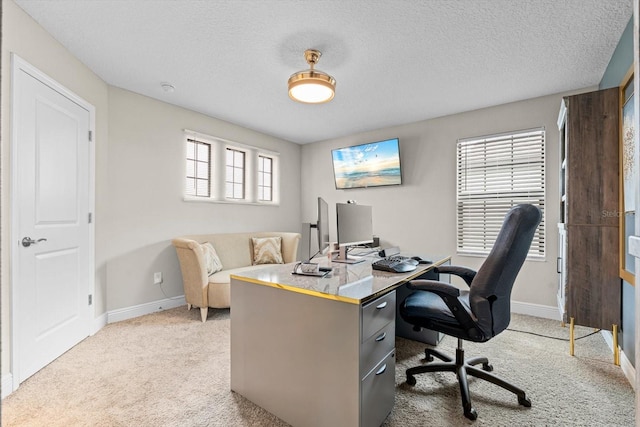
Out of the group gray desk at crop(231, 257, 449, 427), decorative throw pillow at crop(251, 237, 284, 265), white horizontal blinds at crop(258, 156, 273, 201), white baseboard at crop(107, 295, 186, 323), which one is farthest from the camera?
white horizontal blinds at crop(258, 156, 273, 201)

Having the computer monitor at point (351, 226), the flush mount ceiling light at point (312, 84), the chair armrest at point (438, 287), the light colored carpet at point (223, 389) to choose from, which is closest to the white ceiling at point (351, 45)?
the flush mount ceiling light at point (312, 84)

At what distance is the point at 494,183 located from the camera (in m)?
4.07

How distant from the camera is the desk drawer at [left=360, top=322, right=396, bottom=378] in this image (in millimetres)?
1697

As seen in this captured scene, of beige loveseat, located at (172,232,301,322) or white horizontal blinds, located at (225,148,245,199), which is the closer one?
beige loveseat, located at (172,232,301,322)

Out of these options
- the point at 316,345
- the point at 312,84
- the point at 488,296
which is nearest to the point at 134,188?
the point at 312,84

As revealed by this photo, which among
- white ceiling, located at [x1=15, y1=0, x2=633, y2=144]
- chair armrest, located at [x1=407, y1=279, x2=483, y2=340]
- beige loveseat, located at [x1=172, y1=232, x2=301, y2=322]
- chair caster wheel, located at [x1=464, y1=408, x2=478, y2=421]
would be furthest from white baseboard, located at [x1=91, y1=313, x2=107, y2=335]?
chair caster wheel, located at [x1=464, y1=408, x2=478, y2=421]

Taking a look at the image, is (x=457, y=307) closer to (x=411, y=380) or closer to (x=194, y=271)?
(x=411, y=380)

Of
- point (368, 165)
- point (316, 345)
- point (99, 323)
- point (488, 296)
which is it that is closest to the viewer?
point (316, 345)

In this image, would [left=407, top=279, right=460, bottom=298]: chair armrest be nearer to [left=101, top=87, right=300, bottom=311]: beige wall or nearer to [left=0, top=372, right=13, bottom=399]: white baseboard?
[left=0, top=372, right=13, bottom=399]: white baseboard

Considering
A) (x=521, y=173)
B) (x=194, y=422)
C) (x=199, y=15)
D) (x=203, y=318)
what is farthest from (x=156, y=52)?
(x=521, y=173)

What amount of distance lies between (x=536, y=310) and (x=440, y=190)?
175 cm

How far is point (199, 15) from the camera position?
7.87 ft

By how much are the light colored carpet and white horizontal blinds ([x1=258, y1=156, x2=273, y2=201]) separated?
2.67 m

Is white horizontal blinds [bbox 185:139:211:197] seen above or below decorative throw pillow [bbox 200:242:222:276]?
above
